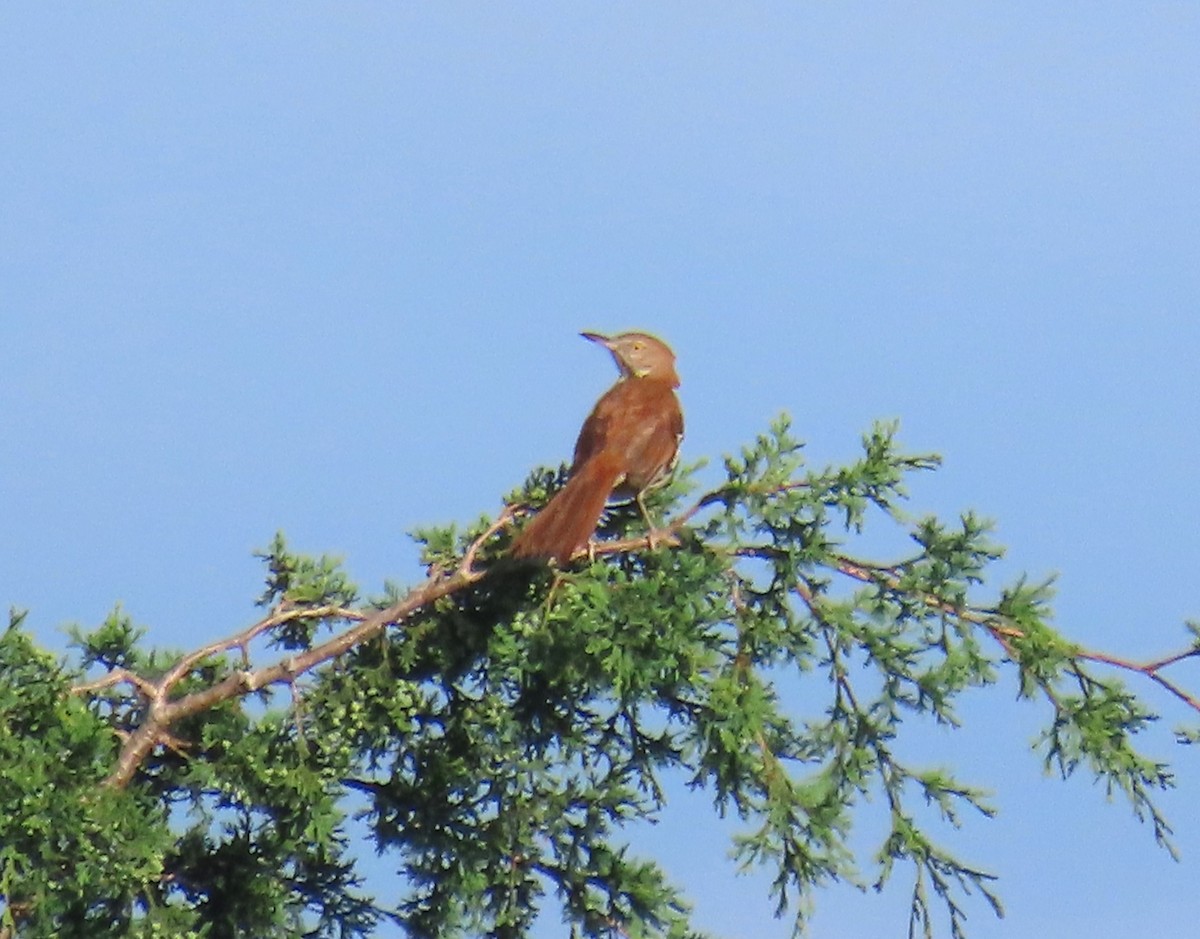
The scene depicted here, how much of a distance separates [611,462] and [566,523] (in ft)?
1.60

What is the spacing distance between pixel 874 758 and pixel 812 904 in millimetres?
547

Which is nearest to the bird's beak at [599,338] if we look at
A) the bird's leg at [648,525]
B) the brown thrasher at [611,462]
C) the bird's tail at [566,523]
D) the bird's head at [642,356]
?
the bird's head at [642,356]

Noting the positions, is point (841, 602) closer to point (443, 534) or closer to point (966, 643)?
point (966, 643)

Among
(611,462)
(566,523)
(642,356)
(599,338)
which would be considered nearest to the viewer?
(566,523)

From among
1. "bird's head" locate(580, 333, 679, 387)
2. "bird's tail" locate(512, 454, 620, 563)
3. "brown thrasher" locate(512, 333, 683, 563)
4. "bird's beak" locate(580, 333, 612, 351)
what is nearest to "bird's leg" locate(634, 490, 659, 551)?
"brown thrasher" locate(512, 333, 683, 563)

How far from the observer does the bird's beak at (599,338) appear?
33.3ft

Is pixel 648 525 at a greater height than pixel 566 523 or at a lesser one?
greater

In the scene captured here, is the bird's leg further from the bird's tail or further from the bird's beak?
the bird's beak

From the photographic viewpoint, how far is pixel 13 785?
273 inches

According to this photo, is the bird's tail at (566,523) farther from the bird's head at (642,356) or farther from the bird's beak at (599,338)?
the bird's beak at (599,338)

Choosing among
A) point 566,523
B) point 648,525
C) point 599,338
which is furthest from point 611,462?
point 599,338

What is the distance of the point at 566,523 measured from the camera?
740 cm

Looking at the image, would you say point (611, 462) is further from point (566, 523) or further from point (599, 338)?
point (599, 338)

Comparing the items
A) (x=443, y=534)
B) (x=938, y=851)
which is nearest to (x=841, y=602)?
(x=938, y=851)
